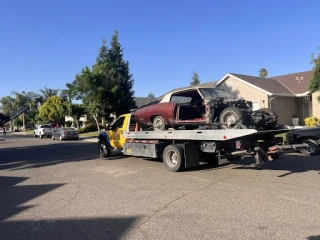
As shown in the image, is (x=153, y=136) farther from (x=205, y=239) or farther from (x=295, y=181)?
(x=205, y=239)

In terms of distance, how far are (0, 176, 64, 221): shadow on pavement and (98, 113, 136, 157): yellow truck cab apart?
14.8 feet

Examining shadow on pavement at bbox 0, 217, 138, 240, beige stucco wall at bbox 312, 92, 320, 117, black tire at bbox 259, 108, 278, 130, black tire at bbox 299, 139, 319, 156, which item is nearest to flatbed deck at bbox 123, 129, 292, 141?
black tire at bbox 259, 108, 278, 130

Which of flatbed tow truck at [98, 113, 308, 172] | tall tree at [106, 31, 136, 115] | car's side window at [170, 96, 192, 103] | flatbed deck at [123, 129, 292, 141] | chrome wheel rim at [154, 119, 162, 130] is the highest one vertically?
tall tree at [106, 31, 136, 115]

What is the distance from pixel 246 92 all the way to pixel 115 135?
17.2 m

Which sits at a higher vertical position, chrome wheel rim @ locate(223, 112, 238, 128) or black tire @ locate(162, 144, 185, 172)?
chrome wheel rim @ locate(223, 112, 238, 128)

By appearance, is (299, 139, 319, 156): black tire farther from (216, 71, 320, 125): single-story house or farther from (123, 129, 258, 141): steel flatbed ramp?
(216, 71, 320, 125): single-story house

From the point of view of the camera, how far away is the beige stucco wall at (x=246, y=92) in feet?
85.7

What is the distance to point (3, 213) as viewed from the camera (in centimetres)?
604

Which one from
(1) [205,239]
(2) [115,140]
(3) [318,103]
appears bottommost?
(1) [205,239]

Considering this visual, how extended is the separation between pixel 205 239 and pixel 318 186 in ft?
13.7

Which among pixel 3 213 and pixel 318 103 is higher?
pixel 318 103

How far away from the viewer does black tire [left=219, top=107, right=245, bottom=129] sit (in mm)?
8325

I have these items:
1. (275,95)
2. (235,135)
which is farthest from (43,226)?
(275,95)

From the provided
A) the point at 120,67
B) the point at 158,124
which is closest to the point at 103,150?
the point at 158,124
